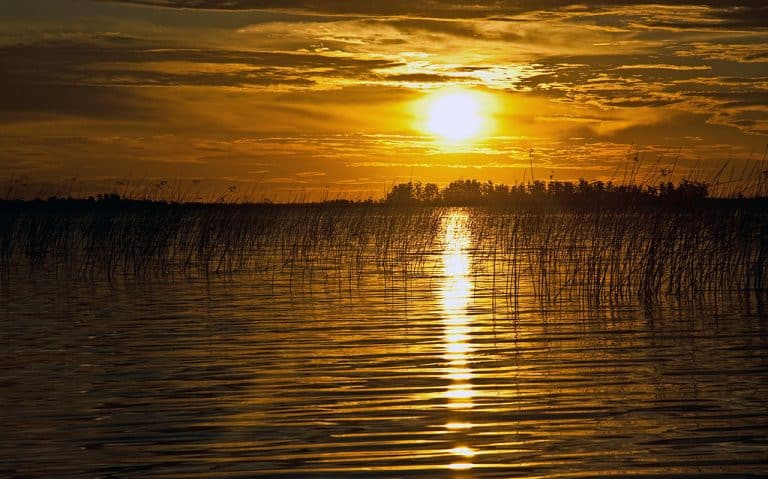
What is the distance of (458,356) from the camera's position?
11.3m

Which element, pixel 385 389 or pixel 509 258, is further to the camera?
pixel 509 258

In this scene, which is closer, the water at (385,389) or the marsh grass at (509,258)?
the water at (385,389)

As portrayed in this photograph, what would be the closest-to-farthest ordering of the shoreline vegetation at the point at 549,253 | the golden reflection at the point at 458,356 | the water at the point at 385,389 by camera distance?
the water at the point at 385,389, the golden reflection at the point at 458,356, the shoreline vegetation at the point at 549,253

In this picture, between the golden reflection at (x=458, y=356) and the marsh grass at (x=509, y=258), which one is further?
the marsh grass at (x=509, y=258)

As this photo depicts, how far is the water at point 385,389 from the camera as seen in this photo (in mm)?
6754

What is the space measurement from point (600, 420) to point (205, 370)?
446cm

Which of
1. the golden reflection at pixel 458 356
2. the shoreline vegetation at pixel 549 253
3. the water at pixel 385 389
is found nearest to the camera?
the water at pixel 385 389

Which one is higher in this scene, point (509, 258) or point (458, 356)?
point (509, 258)

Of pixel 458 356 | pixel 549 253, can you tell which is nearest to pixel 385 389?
pixel 458 356

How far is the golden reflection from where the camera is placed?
23.1 ft

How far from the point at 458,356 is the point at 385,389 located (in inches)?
83.2

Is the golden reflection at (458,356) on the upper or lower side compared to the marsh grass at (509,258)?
lower

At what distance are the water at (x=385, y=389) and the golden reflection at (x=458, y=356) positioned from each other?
0.03 m

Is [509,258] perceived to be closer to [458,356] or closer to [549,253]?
[549,253]
